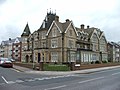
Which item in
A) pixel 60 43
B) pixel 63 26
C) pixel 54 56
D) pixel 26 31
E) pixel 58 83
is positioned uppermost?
pixel 26 31

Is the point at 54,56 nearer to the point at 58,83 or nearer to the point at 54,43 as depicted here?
the point at 54,43

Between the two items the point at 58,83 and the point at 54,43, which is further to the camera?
the point at 54,43

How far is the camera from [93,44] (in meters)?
67.1

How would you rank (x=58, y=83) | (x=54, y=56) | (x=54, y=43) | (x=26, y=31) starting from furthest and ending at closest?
(x=26, y=31)
(x=54, y=43)
(x=54, y=56)
(x=58, y=83)

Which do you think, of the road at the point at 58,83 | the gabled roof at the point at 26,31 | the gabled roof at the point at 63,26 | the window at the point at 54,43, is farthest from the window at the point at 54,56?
the road at the point at 58,83

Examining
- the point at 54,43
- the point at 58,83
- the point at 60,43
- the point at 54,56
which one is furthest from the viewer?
the point at 54,43

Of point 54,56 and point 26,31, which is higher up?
point 26,31

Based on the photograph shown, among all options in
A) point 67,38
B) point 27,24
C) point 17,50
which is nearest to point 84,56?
point 67,38

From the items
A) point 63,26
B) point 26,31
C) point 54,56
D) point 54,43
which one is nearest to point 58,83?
point 54,56

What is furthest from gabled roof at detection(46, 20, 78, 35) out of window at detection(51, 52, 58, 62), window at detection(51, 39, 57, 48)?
window at detection(51, 52, 58, 62)

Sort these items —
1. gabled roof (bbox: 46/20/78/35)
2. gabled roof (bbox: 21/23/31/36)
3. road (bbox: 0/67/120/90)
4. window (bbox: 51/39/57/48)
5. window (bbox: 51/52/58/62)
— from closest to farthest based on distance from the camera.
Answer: road (bbox: 0/67/120/90), gabled roof (bbox: 46/20/78/35), window (bbox: 51/52/58/62), window (bbox: 51/39/57/48), gabled roof (bbox: 21/23/31/36)

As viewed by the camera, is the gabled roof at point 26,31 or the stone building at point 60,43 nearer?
the stone building at point 60,43

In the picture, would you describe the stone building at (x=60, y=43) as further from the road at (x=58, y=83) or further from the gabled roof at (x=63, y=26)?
the road at (x=58, y=83)

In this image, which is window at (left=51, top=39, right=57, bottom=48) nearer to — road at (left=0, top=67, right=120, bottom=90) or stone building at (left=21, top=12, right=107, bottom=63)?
stone building at (left=21, top=12, right=107, bottom=63)
